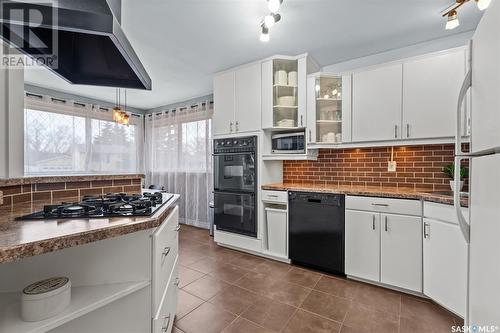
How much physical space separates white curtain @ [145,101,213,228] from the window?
1.71 ft

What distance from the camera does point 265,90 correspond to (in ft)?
9.38

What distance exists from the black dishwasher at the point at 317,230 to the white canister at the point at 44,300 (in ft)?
6.98

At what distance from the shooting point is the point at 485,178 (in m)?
0.81

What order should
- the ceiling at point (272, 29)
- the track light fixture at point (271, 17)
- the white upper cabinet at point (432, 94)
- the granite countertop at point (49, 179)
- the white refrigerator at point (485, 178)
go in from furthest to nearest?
the white upper cabinet at point (432, 94)
the ceiling at point (272, 29)
the track light fixture at point (271, 17)
the granite countertop at point (49, 179)
the white refrigerator at point (485, 178)

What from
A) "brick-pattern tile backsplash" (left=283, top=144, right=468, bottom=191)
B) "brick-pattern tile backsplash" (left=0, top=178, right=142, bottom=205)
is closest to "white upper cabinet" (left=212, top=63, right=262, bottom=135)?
"brick-pattern tile backsplash" (left=283, top=144, right=468, bottom=191)

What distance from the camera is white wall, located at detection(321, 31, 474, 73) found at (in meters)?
2.39

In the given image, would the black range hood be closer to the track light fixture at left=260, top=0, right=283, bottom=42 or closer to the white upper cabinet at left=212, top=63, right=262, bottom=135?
the track light fixture at left=260, top=0, right=283, bottom=42

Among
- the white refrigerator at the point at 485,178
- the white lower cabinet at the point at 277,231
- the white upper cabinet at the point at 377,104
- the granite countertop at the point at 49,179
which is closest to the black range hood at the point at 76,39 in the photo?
Answer: the granite countertop at the point at 49,179

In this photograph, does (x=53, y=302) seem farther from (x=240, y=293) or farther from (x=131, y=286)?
(x=240, y=293)

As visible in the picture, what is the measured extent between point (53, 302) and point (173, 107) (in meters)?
4.73

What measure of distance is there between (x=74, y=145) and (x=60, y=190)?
3460 millimetres

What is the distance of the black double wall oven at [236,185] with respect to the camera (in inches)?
115

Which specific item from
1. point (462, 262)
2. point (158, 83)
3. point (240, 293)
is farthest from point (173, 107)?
point (462, 262)

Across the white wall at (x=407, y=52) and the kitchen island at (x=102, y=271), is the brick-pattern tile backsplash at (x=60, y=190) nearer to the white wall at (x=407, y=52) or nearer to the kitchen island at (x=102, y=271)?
the kitchen island at (x=102, y=271)
